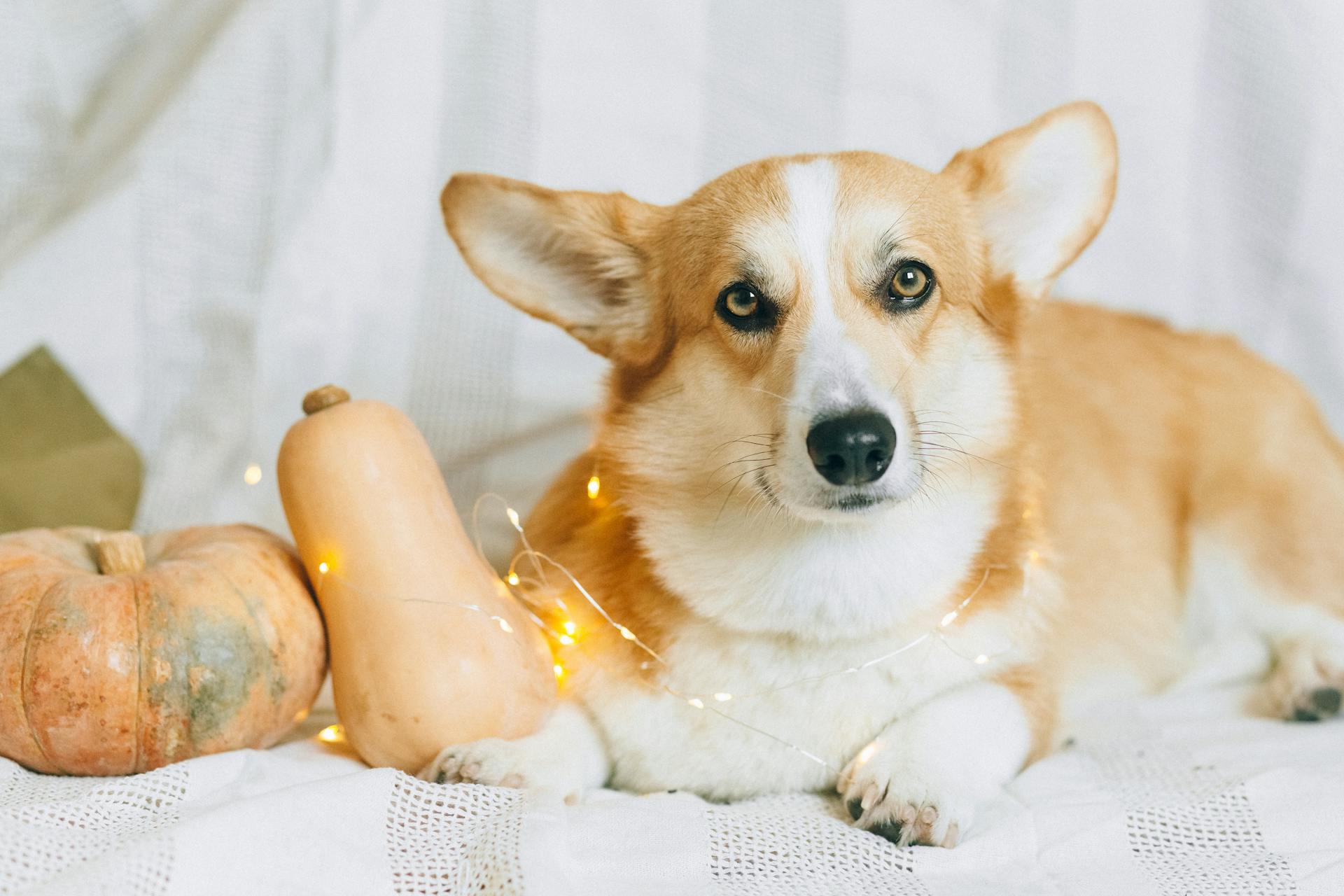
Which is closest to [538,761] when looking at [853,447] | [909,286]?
[853,447]

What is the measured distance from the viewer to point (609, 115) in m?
2.82

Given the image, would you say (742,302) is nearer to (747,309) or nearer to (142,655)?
(747,309)

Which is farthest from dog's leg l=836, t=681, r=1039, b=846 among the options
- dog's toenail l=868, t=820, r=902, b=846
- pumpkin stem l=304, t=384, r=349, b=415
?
pumpkin stem l=304, t=384, r=349, b=415

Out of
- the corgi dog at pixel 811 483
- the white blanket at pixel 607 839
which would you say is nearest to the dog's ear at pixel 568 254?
the corgi dog at pixel 811 483

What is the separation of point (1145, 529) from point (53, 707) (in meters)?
1.92

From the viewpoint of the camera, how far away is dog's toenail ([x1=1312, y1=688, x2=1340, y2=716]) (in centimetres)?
203

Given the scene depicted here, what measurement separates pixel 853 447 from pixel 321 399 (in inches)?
33.0

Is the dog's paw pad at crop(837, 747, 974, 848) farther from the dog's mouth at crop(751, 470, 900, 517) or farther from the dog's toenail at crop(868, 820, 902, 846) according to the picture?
the dog's mouth at crop(751, 470, 900, 517)

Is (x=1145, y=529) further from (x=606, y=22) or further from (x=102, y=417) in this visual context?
(x=102, y=417)

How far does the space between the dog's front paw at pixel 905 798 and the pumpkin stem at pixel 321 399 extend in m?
0.93

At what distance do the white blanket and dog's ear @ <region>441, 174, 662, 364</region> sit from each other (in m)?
0.71

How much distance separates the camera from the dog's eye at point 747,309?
168 cm

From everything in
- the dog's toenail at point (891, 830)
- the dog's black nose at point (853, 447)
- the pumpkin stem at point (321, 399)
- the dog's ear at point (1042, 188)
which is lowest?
the dog's toenail at point (891, 830)

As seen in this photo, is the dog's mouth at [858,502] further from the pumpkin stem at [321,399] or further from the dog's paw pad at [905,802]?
→ the pumpkin stem at [321,399]
